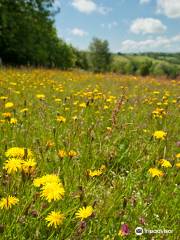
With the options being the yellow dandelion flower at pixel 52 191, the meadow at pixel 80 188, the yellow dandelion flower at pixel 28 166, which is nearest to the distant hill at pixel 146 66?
the meadow at pixel 80 188

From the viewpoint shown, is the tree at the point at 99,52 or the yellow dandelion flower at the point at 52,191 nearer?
the yellow dandelion flower at the point at 52,191

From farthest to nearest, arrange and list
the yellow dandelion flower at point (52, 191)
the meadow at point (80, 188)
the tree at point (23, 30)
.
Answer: the tree at point (23, 30) < the meadow at point (80, 188) < the yellow dandelion flower at point (52, 191)

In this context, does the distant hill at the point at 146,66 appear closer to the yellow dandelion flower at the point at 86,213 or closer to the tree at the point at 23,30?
the tree at the point at 23,30

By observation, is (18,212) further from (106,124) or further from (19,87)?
(19,87)

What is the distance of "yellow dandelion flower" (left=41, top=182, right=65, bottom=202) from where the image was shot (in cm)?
156

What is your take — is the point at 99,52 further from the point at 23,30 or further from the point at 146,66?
the point at 23,30

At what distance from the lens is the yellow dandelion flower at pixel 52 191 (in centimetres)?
156

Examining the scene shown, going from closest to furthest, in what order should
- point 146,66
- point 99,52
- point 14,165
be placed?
point 14,165, point 146,66, point 99,52

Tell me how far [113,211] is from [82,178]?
0.33 metres

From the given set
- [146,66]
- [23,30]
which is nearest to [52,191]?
[23,30]

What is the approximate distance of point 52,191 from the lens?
5.25 feet

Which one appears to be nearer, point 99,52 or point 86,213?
point 86,213

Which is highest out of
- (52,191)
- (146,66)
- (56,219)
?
(52,191)

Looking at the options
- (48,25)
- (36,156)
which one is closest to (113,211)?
(36,156)
